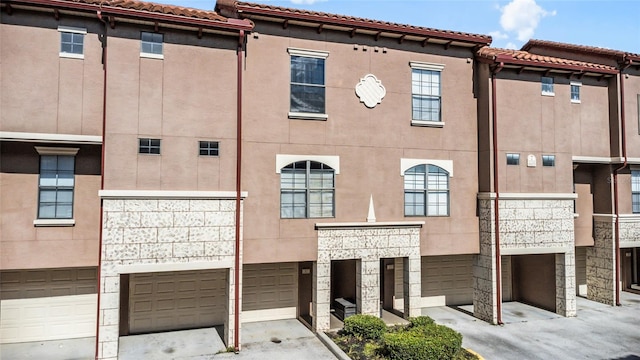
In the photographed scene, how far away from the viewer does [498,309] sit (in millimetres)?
16641

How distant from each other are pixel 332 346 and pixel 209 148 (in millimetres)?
7715

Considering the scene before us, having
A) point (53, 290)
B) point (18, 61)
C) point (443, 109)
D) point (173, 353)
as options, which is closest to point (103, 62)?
point (18, 61)

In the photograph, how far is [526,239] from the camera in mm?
17250

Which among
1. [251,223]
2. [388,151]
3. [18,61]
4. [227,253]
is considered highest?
[18,61]

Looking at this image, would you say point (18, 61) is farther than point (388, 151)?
No

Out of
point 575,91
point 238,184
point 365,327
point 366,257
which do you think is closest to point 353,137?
point 366,257

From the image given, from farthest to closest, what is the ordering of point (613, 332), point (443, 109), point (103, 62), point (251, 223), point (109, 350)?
point (443, 109) → point (613, 332) → point (251, 223) → point (103, 62) → point (109, 350)

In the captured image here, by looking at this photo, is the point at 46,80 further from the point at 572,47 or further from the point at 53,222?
the point at 572,47

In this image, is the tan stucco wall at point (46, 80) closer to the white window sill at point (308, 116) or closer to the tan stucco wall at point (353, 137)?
the tan stucco wall at point (353, 137)

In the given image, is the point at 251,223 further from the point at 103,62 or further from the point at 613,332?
the point at 613,332

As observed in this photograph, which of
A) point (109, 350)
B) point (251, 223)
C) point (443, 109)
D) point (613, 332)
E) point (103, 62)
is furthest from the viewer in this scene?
point (443, 109)

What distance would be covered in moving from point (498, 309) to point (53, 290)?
54.7 feet

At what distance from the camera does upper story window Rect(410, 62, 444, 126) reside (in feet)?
54.8

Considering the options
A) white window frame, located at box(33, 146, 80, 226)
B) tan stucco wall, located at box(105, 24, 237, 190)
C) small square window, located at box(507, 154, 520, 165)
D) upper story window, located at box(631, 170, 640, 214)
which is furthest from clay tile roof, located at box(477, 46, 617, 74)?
white window frame, located at box(33, 146, 80, 226)
